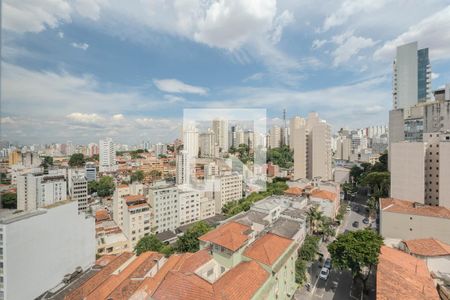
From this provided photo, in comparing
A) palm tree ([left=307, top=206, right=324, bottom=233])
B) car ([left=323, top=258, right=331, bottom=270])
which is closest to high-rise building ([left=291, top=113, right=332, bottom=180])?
palm tree ([left=307, top=206, right=324, bottom=233])

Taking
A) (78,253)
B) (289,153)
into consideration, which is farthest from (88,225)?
(289,153)

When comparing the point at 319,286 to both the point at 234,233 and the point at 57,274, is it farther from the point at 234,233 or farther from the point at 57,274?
the point at 57,274

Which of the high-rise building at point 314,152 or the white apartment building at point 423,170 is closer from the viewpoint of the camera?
the white apartment building at point 423,170

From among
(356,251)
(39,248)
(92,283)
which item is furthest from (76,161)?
(356,251)

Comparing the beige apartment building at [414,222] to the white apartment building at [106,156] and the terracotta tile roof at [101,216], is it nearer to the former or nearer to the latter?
A: the terracotta tile roof at [101,216]

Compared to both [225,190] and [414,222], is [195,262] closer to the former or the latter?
[414,222]

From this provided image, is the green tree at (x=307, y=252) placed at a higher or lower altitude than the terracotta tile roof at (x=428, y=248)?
lower

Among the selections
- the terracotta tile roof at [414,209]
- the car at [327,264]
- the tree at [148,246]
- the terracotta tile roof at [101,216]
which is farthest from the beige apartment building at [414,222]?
the terracotta tile roof at [101,216]

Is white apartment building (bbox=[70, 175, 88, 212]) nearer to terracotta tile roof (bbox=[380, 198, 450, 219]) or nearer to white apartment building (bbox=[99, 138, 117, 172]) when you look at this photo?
white apartment building (bbox=[99, 138, 117, 172])
